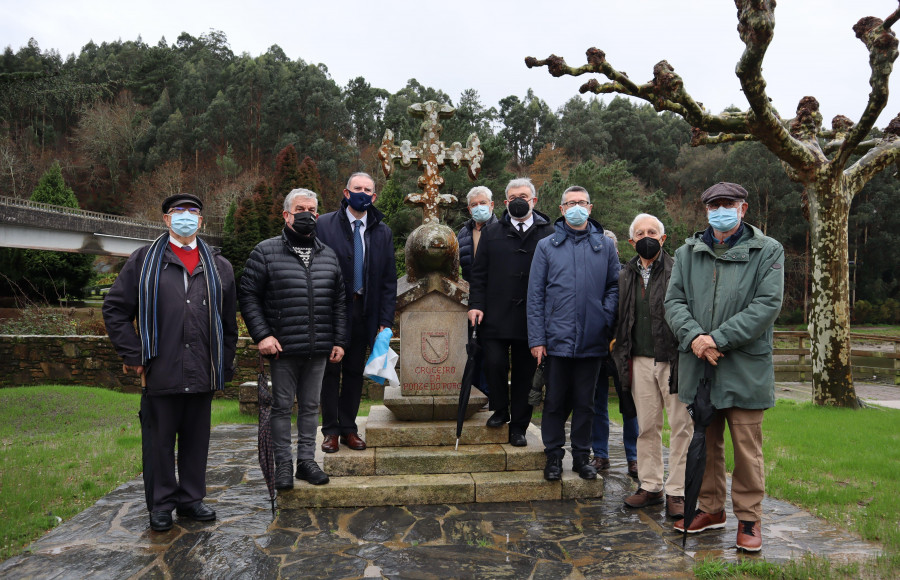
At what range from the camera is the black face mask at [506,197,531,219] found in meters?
4.78

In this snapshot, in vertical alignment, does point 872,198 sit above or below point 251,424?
above

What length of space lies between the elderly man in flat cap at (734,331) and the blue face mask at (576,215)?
0.90 meters

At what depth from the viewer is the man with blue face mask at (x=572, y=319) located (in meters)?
4.41

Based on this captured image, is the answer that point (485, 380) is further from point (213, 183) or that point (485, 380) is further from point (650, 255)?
point (213, 183)

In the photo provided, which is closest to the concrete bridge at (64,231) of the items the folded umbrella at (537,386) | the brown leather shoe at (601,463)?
the brown leather shoe at (601,463)

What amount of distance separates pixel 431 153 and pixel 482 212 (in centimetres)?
110

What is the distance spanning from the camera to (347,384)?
15.8ft

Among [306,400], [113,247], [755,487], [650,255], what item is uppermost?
[113,247]

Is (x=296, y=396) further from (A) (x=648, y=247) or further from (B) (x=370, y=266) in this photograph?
(A) (x=648, y=247)

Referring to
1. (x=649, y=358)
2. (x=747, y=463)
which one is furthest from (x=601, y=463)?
(x=747, y=463)

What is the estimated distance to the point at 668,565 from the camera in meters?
3.36

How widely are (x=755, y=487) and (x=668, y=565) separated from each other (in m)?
0.69

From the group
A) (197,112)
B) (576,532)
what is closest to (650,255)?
(576,532)

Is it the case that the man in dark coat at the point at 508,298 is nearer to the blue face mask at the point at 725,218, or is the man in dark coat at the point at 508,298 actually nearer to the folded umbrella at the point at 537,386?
the folded umbrella at the point at 537,386
